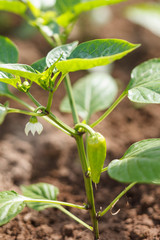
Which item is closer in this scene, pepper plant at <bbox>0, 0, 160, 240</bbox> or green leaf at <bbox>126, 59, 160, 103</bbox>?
pepper plant at <bbox>0, 0, 160, 240</bbox>

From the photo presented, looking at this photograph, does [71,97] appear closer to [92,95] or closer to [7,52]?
[7,52]

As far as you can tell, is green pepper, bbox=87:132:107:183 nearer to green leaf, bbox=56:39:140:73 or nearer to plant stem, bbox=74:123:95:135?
plant stem, bbox=74:123:95:135

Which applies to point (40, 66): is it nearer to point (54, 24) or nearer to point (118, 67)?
point (54, 24)

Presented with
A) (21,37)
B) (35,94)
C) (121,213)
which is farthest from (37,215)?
(21,37)

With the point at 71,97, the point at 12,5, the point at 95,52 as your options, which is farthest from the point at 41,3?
the point at 95,52

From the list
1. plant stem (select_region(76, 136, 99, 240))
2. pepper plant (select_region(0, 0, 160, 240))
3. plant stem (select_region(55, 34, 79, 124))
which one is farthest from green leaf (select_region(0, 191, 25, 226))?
plant stem (select_region(55, 34, 79, 124))

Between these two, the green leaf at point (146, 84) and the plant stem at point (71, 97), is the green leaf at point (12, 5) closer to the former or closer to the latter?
the plant stem at point (71, 97)
